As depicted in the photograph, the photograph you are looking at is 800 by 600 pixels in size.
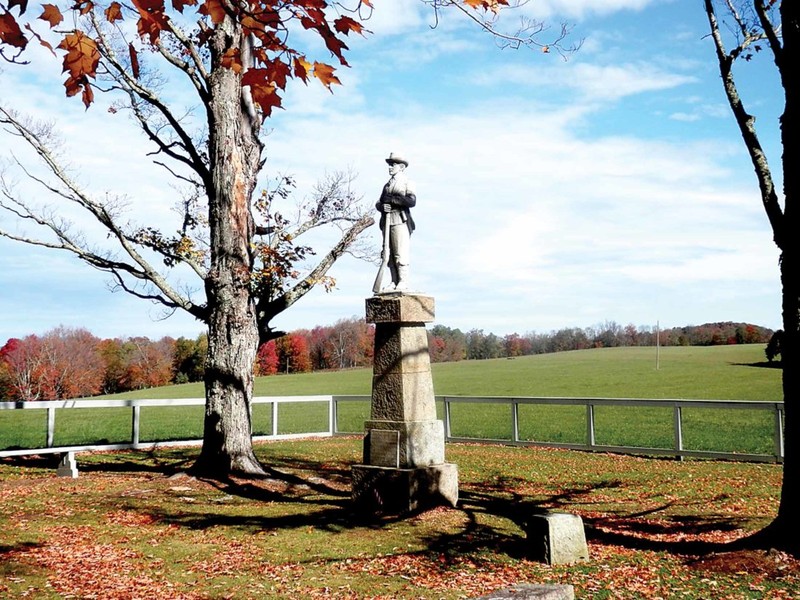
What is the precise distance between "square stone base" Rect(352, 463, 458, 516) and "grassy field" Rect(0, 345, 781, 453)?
10347 millimetres

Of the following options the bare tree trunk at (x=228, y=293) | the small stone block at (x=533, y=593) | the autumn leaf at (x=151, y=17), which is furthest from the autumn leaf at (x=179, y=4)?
the bare tree trunk at (x=228, y=293)

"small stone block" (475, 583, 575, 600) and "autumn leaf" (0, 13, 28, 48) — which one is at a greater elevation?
"autumn leaf" (0, 13, 28, 48)

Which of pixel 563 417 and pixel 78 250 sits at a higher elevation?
pixel 78 250

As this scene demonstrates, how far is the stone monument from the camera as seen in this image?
10602 mm

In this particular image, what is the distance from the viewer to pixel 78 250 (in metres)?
15.2

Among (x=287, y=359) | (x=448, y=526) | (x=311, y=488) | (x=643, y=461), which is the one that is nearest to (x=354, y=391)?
(x=287, y=359)

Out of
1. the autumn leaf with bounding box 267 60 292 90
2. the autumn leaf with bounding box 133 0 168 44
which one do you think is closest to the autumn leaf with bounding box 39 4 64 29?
the autumn leaf with bounding box 133 0 168 44

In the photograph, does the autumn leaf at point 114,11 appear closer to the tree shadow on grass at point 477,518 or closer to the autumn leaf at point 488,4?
the autumn leaf at point 488,4

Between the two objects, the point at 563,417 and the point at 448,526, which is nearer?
the point at 448,526

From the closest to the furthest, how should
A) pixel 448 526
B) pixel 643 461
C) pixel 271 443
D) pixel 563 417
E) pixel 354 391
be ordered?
1. pixel 448 526
2. pixel 643 461
3. pixel 271 443
4. pixel 563 417
5. pixel 354 391

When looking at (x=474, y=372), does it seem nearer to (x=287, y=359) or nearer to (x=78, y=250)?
(x=287, y=359)

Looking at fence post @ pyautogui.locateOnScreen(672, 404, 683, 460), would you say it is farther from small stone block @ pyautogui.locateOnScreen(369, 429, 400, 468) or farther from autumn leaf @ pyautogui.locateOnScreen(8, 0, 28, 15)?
autumn leaf @ pyautogui.locateOnScreen(8, 0, 28, 15)

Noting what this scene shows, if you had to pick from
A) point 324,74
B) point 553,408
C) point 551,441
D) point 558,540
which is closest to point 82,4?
point 324,74

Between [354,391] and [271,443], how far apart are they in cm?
2423
